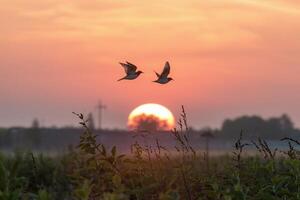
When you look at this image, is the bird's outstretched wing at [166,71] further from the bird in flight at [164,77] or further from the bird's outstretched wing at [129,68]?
the bird's outstretched wing at [129,68]

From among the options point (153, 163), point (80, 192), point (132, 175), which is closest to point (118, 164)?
point (132, 175)

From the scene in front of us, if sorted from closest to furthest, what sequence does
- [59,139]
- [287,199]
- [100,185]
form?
1. [287,199]
2. [100,185]
3. [59,139]

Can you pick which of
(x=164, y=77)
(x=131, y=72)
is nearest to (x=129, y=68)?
(x=131, y=72)

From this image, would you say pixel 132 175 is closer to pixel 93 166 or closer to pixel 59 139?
pixel 93 166

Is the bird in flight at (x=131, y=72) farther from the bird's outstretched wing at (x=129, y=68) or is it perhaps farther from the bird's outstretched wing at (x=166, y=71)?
the bird's outstretched wing at (x=166, y=71)

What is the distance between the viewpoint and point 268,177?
13.2 ft

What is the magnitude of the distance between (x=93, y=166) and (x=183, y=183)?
0.63 m

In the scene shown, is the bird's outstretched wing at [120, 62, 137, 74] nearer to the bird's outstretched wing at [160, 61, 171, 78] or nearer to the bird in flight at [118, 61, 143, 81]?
the bird in flight at [118, 61, 143, 81]

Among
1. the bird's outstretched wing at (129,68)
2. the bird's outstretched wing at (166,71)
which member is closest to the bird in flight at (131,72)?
the bird's outstretched wing at (129,68)

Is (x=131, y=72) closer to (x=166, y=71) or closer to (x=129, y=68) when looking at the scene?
(x=129, y=68)

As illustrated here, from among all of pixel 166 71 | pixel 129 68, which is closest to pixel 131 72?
pixel 129 68

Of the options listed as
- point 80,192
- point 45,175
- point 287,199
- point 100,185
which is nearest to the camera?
point 80,192

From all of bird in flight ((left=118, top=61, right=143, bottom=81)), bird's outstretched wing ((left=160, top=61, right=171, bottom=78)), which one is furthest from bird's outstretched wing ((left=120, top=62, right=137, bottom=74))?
A: bird's outstretched wing ((left=160, top=61, right=171, bottom=78))

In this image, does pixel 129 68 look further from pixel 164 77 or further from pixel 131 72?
pixel 164 77
